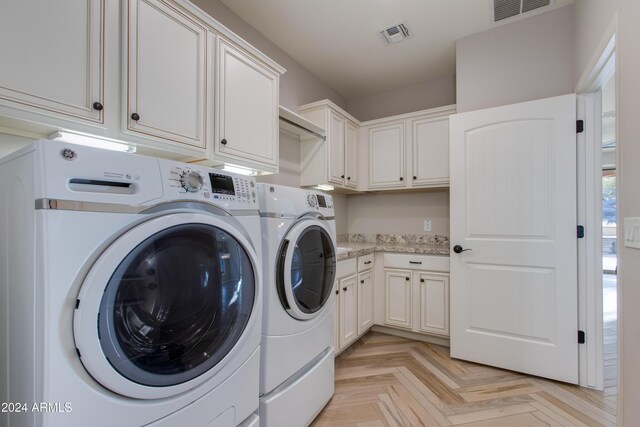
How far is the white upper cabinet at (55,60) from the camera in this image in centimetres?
93

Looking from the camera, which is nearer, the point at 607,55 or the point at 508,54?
the point at 607,55

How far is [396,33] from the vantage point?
2371 mm

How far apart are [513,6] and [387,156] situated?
148cm

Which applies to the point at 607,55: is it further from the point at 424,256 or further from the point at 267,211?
the point at 267,211

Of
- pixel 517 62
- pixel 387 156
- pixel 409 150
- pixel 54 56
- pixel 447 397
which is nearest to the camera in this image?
pixel 54 56

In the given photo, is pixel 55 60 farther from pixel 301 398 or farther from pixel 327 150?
pixel 327 150

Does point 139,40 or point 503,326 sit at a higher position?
point 139,40

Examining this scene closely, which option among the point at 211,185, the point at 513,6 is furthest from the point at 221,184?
the point at 513,6

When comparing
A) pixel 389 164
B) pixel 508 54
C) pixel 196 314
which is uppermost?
pixel 508 54

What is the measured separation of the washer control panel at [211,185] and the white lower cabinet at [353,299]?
1.23 metres

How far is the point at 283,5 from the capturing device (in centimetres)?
206

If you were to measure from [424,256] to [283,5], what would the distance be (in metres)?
2.30

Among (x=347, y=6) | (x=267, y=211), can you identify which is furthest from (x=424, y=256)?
(x=347, y=6)

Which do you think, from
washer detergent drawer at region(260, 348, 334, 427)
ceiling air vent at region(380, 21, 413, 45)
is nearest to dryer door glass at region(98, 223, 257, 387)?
washer detergent drawer at region(260, 348, 334, 427)
